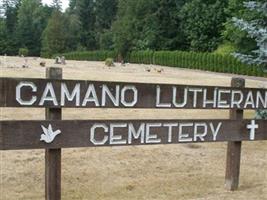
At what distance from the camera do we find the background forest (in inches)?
2532

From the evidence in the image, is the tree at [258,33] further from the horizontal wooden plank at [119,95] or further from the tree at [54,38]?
the tree at [54,38]

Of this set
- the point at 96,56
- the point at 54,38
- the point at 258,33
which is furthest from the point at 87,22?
the point at 258,33

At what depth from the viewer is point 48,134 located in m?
5.75

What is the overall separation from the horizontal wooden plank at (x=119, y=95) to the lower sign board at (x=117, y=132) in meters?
0.19

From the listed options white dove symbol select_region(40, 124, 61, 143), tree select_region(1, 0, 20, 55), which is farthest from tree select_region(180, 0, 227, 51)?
white dove symbol select_region(40, 124, 61, 143)

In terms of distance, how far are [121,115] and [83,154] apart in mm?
4334

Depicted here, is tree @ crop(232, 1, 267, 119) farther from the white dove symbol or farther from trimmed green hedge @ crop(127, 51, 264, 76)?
trimmed green hedge @ crop(127, 51, 264, 76)

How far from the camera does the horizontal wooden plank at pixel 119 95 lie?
5.56 m

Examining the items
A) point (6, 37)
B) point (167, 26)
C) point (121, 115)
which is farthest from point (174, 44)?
point (121, 115)

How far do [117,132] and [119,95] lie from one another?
1.31ft

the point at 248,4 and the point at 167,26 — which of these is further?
the point at 167,26

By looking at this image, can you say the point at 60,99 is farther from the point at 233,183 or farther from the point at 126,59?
the point at 126,59

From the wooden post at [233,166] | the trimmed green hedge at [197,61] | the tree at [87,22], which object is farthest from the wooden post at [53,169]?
the tree at [87,22]

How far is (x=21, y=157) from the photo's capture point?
870 centimetres
